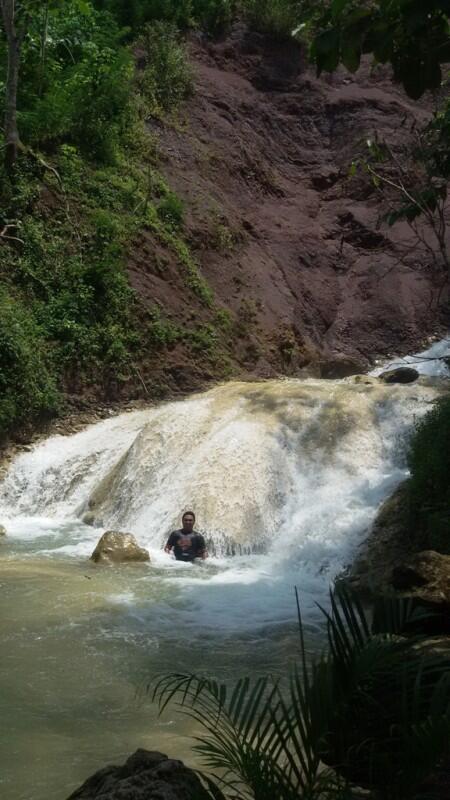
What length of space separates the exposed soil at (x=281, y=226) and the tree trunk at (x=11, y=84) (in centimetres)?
319

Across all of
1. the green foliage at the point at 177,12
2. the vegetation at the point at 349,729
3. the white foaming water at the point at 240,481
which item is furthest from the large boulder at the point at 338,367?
the vegetation at the point at 349,729

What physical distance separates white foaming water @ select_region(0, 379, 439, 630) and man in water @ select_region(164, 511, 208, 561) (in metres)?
0.18

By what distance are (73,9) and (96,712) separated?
19268mm

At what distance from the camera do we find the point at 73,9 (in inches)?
797

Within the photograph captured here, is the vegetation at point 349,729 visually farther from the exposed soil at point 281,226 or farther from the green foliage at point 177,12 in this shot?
the green foliage at point 177,12

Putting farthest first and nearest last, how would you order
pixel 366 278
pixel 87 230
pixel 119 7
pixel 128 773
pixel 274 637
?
pixel 119 7
pixel 366 278
pixel 87 230
pixel 274 637
pixel 128 773

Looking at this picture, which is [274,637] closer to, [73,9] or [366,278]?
[366,278]

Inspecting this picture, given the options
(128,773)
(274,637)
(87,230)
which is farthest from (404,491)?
(87,230)

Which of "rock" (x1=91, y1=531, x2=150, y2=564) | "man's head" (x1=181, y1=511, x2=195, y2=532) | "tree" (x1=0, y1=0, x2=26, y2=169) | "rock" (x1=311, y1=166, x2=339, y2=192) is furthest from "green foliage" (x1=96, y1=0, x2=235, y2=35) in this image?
"rock" (x1=91, y1=531, x2=150, y2=564)

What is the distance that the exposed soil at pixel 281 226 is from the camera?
697 inches

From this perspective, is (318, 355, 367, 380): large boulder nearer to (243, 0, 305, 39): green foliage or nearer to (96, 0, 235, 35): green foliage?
(96, 0, 235, 35): green foliage

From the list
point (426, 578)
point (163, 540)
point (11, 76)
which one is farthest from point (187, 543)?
point (11, 76)

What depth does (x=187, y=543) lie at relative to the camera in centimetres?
980

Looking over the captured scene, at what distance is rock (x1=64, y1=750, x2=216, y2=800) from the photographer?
2.92 m
